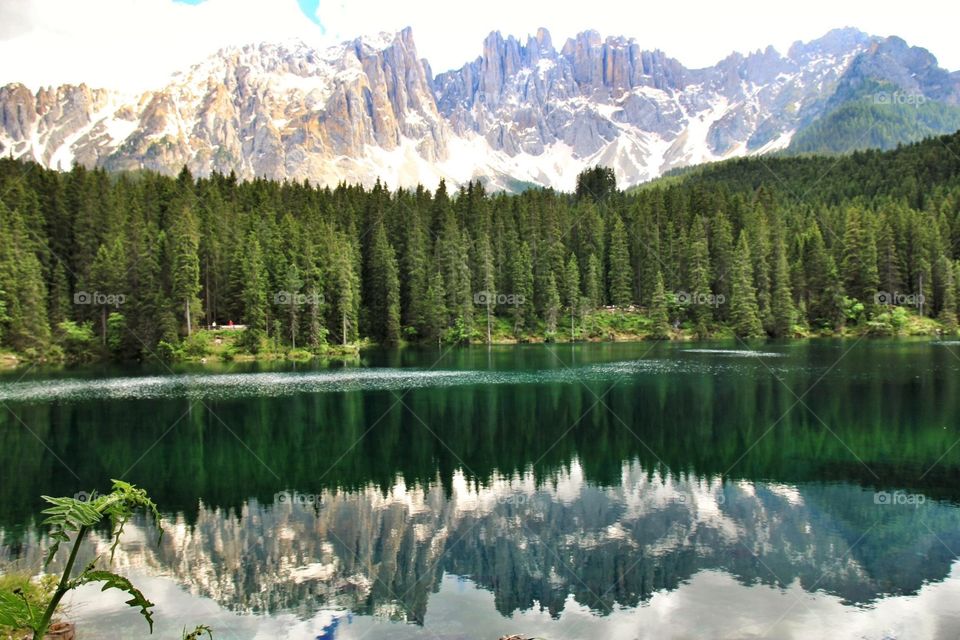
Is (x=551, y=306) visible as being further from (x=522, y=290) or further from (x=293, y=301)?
(x=293, y=301)

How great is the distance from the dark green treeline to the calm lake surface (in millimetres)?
40356

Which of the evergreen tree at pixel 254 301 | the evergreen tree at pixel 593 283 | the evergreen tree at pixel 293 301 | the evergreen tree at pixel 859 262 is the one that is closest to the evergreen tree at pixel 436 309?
the evergreen tree at pixel 293 301

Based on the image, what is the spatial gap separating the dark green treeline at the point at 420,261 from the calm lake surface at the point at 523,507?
40356 mm

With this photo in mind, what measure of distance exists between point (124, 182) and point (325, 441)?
96.8 metres

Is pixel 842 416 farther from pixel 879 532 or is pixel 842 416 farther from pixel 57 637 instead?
pixel 57 637

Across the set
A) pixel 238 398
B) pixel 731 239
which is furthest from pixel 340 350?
pixel 731 239

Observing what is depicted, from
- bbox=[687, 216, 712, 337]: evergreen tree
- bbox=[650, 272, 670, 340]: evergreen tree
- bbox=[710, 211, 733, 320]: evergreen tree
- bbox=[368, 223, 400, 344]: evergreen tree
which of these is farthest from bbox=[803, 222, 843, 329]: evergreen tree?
bbox=[368, 223, 400, 344]: evergreen tree

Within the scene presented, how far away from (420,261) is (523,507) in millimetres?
87967

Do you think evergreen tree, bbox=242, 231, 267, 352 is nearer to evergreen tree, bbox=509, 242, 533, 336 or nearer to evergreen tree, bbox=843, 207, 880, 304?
evergreen tree, bbox=509, 242, 533, 336

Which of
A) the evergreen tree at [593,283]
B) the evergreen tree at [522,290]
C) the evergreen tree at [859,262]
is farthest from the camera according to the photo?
the evergreen tree at [593,283]

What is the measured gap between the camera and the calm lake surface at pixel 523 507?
16.0m

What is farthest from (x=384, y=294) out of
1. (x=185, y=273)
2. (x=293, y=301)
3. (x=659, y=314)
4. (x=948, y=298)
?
(x=948, y=298)

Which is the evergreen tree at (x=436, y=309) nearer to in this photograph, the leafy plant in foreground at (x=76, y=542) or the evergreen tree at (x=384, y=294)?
the evergreen tree at (x=384, y=294)

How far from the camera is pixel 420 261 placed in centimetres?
10975
